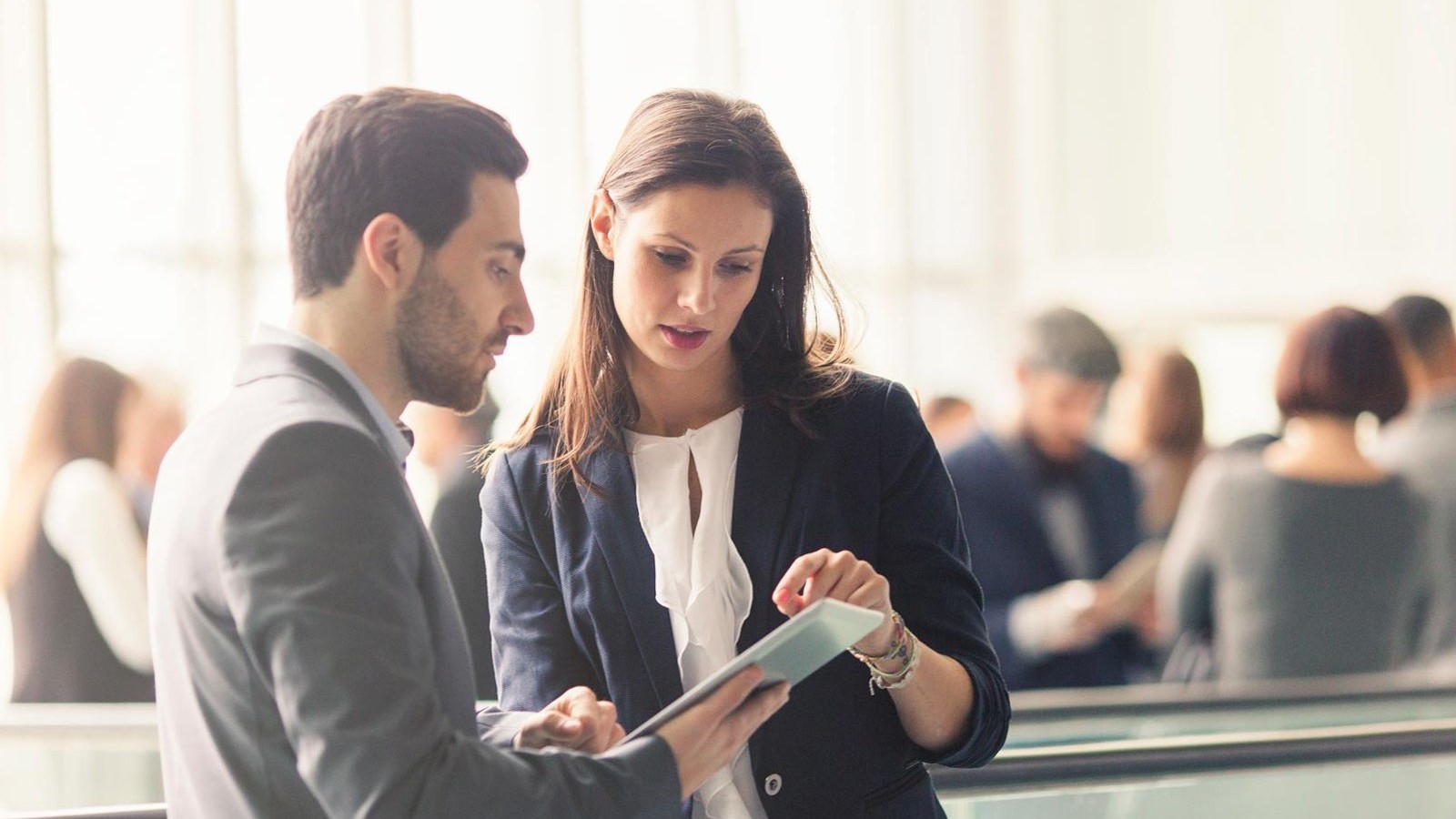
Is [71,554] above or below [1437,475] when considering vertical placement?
below

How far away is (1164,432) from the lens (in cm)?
491

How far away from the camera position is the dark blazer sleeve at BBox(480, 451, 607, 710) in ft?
5.72

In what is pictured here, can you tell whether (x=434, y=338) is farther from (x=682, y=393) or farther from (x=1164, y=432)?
(x=1164, y=432)

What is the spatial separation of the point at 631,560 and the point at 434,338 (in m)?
0.48

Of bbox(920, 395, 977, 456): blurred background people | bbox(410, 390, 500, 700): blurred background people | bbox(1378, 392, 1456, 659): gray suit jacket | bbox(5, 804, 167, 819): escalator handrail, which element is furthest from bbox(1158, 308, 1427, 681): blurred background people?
bbox(5, 804, 167, 819): escalator handrail

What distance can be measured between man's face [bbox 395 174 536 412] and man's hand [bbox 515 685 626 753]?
0.31 metres

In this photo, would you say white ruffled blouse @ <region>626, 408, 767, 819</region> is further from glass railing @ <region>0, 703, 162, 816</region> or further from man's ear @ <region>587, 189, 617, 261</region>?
glass railing @ <region>0, 703, 162, 816</region>

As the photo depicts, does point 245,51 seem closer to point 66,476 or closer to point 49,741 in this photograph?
point 66,476

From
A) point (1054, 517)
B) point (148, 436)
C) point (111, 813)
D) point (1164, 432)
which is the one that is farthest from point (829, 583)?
point (148, 436)

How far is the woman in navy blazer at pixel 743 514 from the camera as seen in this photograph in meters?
1.74

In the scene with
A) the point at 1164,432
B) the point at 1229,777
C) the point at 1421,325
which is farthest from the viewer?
the point at 1164,432

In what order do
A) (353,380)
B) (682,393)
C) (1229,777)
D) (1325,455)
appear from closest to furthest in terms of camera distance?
(353,380)
(682,393)
(1229,777)
(1325,455)

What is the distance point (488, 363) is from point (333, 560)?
27cm

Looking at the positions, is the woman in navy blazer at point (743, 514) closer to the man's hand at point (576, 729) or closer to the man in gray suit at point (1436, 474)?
the man's hand at point (576, 729)
